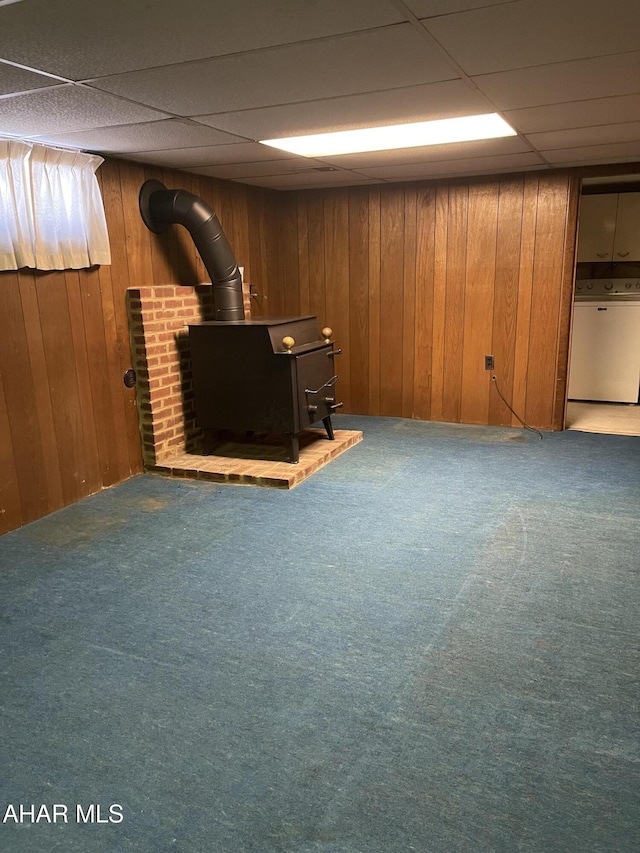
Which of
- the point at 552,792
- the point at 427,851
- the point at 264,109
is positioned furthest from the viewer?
the point at 264,109

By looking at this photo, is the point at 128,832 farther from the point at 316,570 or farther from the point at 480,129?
the point at 480,129

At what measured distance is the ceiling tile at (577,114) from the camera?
2578 millimetres

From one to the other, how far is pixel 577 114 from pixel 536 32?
1.15 m

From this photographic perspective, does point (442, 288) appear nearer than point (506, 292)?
No

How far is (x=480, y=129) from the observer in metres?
3.09

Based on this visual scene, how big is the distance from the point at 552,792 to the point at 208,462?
9.55 feet

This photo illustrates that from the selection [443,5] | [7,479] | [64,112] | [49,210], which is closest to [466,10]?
[443,5]

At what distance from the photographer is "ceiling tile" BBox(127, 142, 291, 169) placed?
3.37 m

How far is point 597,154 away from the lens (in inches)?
151

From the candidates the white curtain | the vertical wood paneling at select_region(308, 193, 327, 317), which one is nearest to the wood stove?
the white curtain

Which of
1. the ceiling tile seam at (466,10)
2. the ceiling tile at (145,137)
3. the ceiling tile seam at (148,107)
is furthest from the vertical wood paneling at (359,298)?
the ceiling tile seam at (466,10)

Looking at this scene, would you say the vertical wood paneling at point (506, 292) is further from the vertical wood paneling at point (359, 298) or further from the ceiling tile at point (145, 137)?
the ceiling tile at point (145, 137)

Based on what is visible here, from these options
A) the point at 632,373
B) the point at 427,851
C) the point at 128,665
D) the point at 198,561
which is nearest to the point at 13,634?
the point at 128,665

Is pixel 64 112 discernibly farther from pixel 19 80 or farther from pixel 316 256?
pixel 316 256
